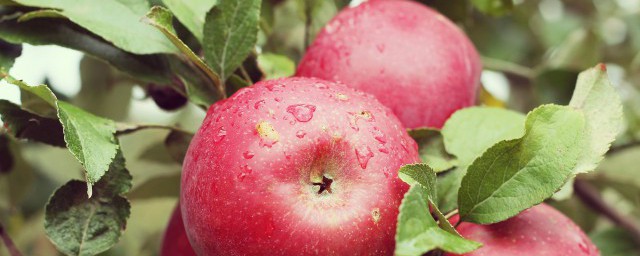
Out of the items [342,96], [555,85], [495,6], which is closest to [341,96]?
[342,96]

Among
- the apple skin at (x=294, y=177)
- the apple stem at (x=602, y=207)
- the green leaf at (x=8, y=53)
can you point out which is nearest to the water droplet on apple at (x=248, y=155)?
the apple skin at (x=294, y=177)

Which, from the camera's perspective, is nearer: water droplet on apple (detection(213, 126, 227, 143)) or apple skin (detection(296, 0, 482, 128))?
water droplet on apple (detection(213, 126, 227, 143))

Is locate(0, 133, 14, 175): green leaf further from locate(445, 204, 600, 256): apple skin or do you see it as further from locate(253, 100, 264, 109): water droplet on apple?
locate(445, 204, 600, 256): apple skin

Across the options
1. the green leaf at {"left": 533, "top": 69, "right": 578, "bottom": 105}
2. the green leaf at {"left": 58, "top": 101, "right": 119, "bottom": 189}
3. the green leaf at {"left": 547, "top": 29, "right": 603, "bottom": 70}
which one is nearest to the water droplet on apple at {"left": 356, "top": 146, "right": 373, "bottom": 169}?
the green leaf at {"left": 58, "top": 101, "right": 119, "bottom": 189}

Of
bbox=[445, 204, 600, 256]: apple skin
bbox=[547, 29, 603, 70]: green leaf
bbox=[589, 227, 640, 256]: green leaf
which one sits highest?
bbox=[445, 204, 600, 256]: apple skin

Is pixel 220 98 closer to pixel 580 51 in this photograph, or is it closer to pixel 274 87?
pixel 274 87

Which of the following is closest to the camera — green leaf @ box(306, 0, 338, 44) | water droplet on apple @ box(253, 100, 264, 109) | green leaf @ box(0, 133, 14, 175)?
water droplet on apple @ box(253, 100, 264, 109)

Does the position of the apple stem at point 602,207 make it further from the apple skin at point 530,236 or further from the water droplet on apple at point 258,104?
the water droplet on apple at point 258,104

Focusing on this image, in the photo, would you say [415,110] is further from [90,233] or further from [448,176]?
[90,233]

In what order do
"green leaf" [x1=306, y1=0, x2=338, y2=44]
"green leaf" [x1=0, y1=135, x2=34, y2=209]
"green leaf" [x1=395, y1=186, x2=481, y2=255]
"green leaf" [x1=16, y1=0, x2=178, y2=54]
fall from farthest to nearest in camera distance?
"green leaf" [x1=0, y1=135, x2=34, y2=209], "green leaf" [x1=306, y1=0, x2=338, y2=44], "green leaf" [x1=16, y1=0, x2=178, y2=54], "green leaf" [x1=395, y1=186, x2=481, y2=255]
